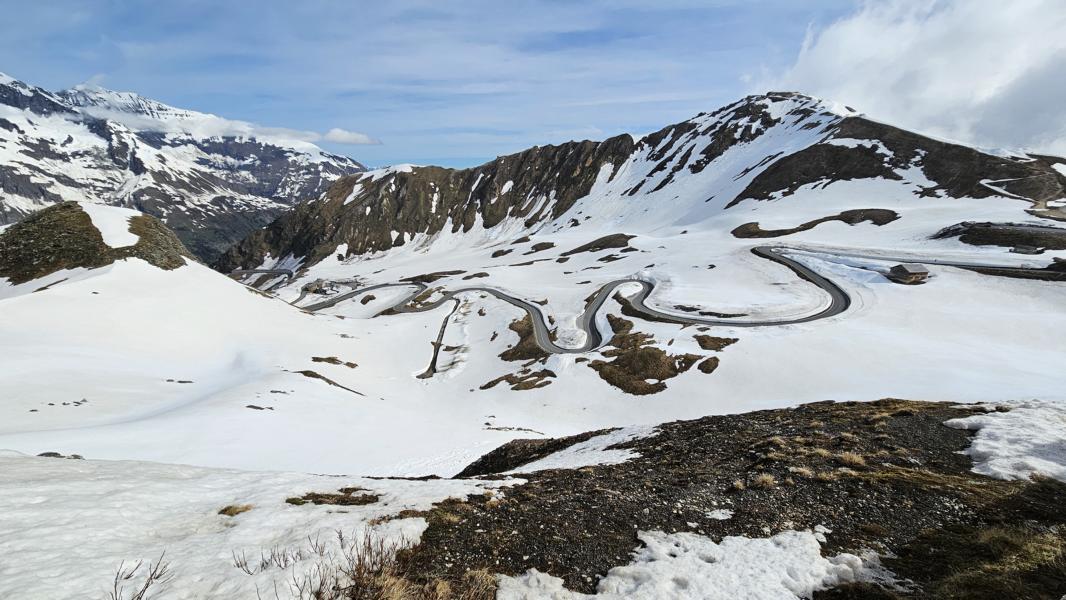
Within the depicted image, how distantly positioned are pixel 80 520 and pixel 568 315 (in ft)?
256

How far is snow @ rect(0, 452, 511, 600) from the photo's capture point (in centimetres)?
677

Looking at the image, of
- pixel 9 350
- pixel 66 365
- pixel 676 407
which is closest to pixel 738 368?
pixel 676 407

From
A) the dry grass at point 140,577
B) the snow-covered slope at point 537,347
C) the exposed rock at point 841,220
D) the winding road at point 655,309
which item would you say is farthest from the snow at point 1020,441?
the exposed rock at point 841,220

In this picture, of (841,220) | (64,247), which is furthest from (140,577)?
(841,220)

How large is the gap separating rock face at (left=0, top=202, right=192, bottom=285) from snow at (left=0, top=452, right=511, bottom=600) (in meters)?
59.7

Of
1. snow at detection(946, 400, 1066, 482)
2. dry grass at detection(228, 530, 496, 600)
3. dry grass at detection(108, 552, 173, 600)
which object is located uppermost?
dry grass at detection(108, 552, 173, 600)

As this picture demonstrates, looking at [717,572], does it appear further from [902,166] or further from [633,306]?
[902,166]

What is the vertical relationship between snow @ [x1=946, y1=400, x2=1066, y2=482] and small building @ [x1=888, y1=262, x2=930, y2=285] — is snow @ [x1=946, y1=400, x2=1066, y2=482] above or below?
below

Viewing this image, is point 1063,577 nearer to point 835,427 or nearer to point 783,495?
point 783,495

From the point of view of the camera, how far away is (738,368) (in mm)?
52875

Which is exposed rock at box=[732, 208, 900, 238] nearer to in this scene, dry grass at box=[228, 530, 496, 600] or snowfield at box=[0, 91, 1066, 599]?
snowfield at box=[0, 91, 1066, 599]

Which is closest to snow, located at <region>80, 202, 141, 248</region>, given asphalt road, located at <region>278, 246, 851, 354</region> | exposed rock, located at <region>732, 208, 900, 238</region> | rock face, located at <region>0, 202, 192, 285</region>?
rock face, located at <region>0, 202, 192, 285</region>

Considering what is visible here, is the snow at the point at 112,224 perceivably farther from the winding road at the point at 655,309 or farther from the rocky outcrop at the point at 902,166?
the rocky outcrop at the point at 902,166

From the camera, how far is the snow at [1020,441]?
11992mm
